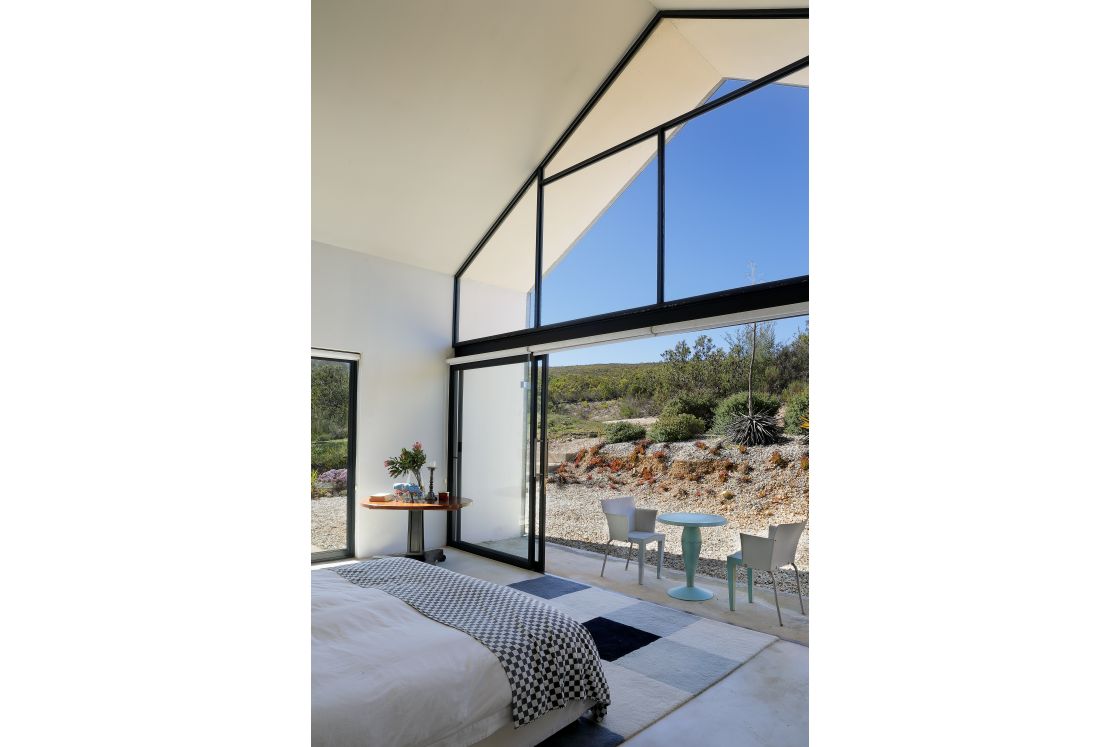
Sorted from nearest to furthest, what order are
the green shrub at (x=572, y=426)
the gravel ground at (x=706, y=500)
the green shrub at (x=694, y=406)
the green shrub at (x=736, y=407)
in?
the gravel ground at (x=706, y=500) < the green shrub at (x=736, y=407) < the green shrub at (x=694, y=406) < the green shrub at (x=572, y=426)

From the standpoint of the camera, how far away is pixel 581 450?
987 centimetres

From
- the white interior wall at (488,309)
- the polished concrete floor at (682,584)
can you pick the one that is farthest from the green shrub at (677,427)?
the white interior wall at (488,309)

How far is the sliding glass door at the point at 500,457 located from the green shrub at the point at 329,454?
109 cm

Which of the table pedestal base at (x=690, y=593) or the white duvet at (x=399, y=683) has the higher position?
the white duvet at (x=399, y=683)

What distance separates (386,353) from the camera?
5723 millimetres

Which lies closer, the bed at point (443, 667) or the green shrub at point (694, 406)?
the bed at point (443, 667)

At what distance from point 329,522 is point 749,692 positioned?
3.86 meters

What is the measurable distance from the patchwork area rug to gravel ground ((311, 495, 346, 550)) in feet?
5.79

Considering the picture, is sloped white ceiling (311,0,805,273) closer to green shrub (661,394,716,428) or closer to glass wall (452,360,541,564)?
glass wall (452,360,541,564)

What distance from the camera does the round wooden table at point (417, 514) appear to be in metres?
5.17

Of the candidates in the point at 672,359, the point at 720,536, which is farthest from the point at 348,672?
A: the point at 672,359

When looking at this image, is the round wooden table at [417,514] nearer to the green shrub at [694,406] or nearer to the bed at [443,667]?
the bed at [443,667]

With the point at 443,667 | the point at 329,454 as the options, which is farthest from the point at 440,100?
the point at 443,667
